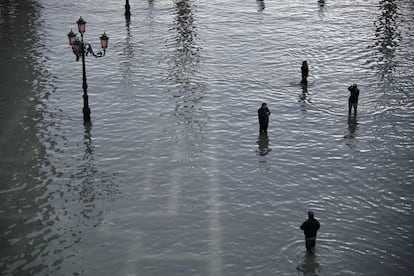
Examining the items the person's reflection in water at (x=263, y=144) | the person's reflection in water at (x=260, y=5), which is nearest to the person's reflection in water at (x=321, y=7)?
the person's reflection in water at (x=260, y=5)

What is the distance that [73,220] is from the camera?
21.5m

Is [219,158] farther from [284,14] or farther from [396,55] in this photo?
[284,14]

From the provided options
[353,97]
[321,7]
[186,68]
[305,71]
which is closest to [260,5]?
[321,7]

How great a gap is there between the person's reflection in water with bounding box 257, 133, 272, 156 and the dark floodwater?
8cm

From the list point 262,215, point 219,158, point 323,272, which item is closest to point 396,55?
point 219,158

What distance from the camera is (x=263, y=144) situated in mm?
27172

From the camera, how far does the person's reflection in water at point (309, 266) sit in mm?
18469

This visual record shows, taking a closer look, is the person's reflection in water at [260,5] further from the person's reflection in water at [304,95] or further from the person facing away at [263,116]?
the person facing away at [263,116]

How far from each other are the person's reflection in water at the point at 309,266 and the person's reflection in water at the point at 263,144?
25.3 ft

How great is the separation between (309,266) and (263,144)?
9.08 metres

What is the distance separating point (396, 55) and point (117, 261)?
24510mm

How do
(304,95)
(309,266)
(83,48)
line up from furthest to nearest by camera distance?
(304,95) < (83,48) < (309,266)

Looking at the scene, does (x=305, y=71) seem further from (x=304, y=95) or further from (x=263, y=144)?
(x=263, y=144)

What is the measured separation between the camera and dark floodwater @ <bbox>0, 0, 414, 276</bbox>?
1966 cm
